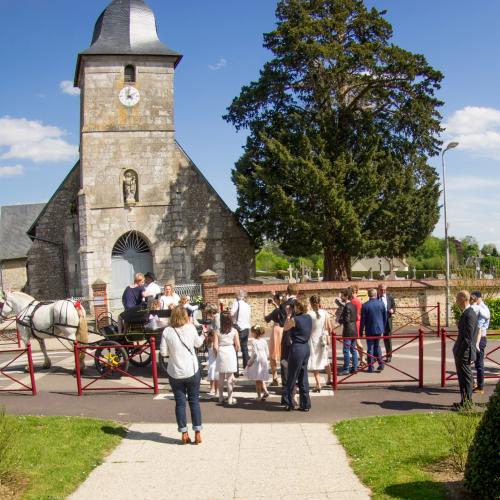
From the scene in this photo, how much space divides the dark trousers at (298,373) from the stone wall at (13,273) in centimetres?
3965

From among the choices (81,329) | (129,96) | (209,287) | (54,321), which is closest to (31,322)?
(54,321)

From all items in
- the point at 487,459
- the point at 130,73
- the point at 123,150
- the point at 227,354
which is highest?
the point at 130,73

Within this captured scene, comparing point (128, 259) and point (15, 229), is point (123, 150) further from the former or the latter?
point (15, 229)

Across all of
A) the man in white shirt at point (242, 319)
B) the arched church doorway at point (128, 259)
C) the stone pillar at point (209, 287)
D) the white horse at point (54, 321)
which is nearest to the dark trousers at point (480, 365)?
the man in white shirt at point (242, 319)

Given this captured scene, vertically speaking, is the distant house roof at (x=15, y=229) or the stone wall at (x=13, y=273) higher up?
A: the distant house roof at (x=15, y=229)

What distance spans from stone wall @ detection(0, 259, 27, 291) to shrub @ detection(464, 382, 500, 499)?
43.6m

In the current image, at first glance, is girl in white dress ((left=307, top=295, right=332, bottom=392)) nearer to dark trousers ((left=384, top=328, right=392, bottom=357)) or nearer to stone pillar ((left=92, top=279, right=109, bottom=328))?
dark trousers ((left=384, top=328, right=392, bottom=357))

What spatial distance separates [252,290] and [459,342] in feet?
37.0

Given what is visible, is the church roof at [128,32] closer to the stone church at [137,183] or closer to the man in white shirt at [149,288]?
the stone church at [137,183]

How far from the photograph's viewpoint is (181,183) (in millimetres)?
25078

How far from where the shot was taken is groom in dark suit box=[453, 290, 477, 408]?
8609 mm

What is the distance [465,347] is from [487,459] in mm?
3767

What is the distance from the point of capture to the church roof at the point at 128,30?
24.6 meters

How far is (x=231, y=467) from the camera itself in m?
6.64
